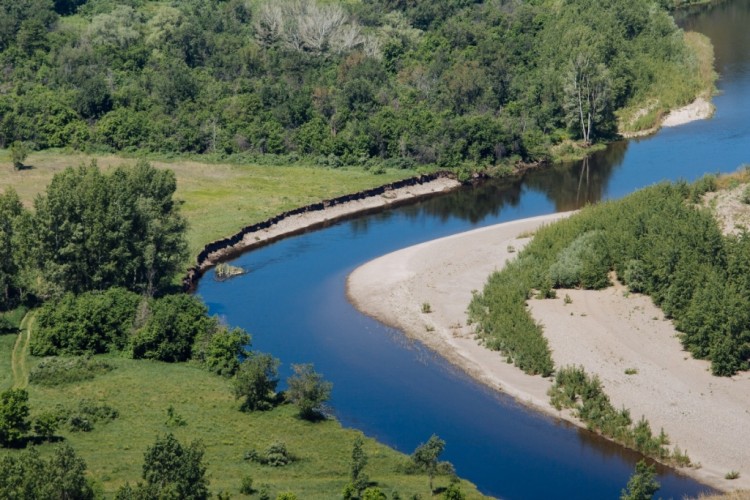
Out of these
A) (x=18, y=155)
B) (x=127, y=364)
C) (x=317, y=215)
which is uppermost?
(x=18, y=155)

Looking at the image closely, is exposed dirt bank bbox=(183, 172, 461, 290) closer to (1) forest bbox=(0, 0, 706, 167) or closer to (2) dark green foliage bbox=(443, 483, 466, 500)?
(1) forest bbox=(0, 0, 706, 167)

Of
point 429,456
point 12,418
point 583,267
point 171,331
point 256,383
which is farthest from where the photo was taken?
point 583,267

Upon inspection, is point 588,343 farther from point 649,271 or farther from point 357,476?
point 357,476

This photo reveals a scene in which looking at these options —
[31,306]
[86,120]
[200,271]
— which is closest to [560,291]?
[200,271]

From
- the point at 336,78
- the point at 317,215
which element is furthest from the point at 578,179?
the point at 336,78

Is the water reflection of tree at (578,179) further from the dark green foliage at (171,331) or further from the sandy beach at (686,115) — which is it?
the dark green foliage at (171,331)

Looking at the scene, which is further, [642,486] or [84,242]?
[84,242]
